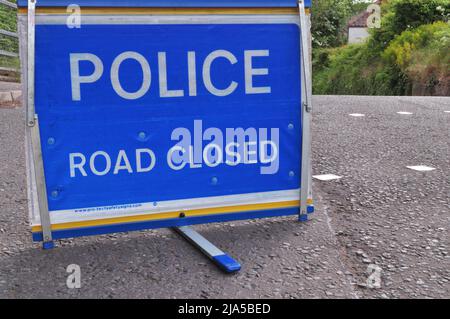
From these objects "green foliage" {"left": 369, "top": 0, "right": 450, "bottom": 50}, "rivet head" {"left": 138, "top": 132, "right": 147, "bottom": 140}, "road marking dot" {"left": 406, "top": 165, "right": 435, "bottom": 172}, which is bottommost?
"road marking dot" {"left": 406, "top": 165, "right": 435, "bottom": 172}

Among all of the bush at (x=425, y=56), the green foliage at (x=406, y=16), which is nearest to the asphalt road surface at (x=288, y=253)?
the bush at (x=425, y=56)

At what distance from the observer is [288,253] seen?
3098 millimetres

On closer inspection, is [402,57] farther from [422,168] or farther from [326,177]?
[326,177]

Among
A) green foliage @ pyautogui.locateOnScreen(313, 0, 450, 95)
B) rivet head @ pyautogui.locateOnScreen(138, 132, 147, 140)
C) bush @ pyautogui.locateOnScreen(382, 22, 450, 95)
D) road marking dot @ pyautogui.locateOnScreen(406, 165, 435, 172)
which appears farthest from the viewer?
green foliage @ pyautogui.locateOnScreen(313, 0, 450, 95)

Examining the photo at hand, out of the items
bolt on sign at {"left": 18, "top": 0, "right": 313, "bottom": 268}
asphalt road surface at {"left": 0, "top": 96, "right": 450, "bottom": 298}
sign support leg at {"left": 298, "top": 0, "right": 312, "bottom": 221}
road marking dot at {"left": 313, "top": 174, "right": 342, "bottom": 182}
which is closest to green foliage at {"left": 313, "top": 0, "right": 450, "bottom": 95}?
road marking dot at {"left": 313, "top": 174, "right": 342, "bottom": 182}

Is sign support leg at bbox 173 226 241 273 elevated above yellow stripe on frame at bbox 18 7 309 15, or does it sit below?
below

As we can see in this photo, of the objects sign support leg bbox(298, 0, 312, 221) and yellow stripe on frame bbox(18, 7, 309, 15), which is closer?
yellow stripe on frame bbox(18, 7, 309, 15)

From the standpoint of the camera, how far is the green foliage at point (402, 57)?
821 inches

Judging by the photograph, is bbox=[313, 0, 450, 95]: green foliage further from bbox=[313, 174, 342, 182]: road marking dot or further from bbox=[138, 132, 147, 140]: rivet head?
bbox=[138, 132, 147, 140]: rivet head

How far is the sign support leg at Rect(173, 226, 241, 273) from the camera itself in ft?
9.37

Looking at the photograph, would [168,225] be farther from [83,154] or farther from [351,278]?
[351,278]

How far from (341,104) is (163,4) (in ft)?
24.2
